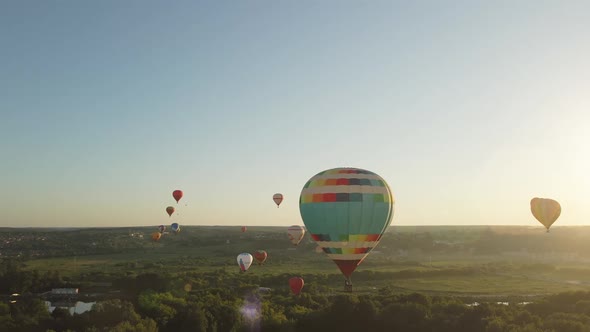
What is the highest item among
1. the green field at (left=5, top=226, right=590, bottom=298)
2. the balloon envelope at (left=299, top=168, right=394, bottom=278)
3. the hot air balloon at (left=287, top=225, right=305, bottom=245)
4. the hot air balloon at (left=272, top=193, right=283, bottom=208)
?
the hot air balloon at (left=272, top=193, right=283, bottom=208)

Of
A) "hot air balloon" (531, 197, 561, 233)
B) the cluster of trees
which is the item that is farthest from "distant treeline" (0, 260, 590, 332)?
"hot air balloon" (531, 197, 561, 233)

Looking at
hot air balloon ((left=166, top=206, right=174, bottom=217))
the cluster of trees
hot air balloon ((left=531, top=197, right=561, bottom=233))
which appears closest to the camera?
the cluster of trees

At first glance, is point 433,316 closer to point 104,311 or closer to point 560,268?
point 104,311

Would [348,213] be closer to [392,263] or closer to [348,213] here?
[348,213]

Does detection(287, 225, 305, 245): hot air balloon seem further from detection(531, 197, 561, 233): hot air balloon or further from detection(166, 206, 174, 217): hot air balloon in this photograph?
detection(531, 197, 561, 233): hot air balloon

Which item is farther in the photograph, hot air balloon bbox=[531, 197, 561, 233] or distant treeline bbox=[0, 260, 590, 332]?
hot air balloon bbox=[531, 197, 561, 233]

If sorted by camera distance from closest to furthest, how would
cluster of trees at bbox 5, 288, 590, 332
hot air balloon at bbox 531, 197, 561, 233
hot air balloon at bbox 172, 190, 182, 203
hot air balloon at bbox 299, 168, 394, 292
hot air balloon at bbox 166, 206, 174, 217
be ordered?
hot air balloon at bbox 299, 168, 394, 292
cluster of trees at bbox 5, 288, 590, 332
hot air balloon at bbox 531, 197, 561, 233
hot air balloon at bbox 172, 190, 182, 203
hot air balloon at bbox 166, 206, 174, 217

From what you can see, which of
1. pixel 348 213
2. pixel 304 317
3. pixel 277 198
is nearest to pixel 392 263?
pixel 277 198

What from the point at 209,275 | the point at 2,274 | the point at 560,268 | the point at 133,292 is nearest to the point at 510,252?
the point at 560,268
